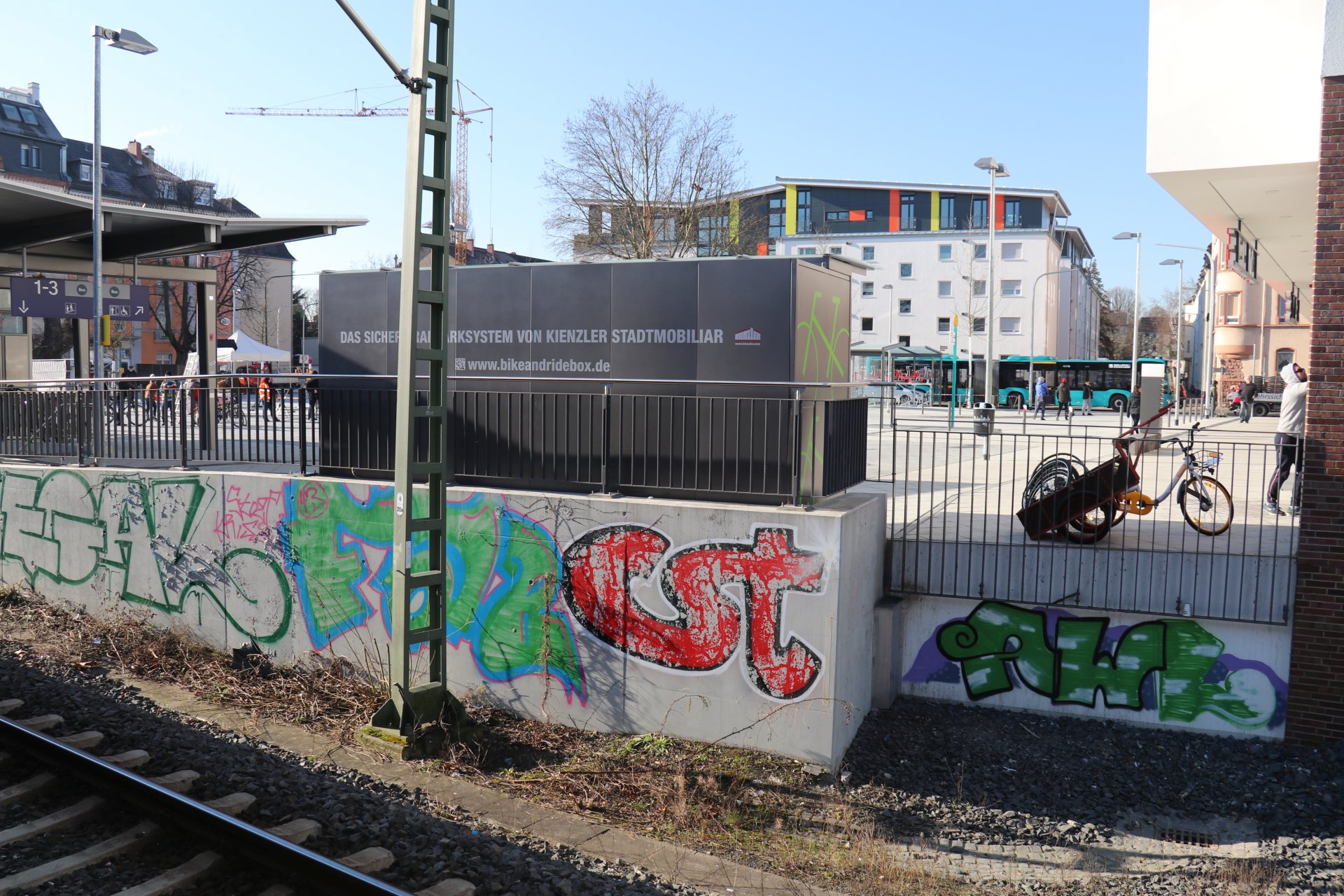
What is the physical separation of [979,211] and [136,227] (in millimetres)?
65323

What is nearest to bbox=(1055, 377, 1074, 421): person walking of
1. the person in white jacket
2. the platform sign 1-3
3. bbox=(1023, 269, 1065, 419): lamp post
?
bbox=(1023, 269, 1065, 419): lamp post

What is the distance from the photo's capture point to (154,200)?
208 feet

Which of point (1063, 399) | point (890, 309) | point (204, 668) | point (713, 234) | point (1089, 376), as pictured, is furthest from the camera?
point (890, 309)

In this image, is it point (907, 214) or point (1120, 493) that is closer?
point (1120, 493)

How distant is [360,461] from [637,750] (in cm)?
406

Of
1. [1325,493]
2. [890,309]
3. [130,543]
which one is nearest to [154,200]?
[890,309]

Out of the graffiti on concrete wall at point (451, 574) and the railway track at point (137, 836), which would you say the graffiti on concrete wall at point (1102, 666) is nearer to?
the graffiti on concrete wall at point (451, 574)

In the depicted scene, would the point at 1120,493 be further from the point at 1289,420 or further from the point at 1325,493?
the point at 1289,420

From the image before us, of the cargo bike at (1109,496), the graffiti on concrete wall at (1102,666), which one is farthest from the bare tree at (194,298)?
the graffiti on concrete wall at (1102,666)

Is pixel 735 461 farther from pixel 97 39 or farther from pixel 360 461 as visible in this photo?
pixel 97 39

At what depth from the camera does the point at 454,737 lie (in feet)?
27.1

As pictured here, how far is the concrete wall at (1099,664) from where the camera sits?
8922 mm

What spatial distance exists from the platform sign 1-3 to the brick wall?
55.9 ft

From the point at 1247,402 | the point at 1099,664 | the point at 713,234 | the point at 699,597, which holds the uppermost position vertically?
the point at 713,234
